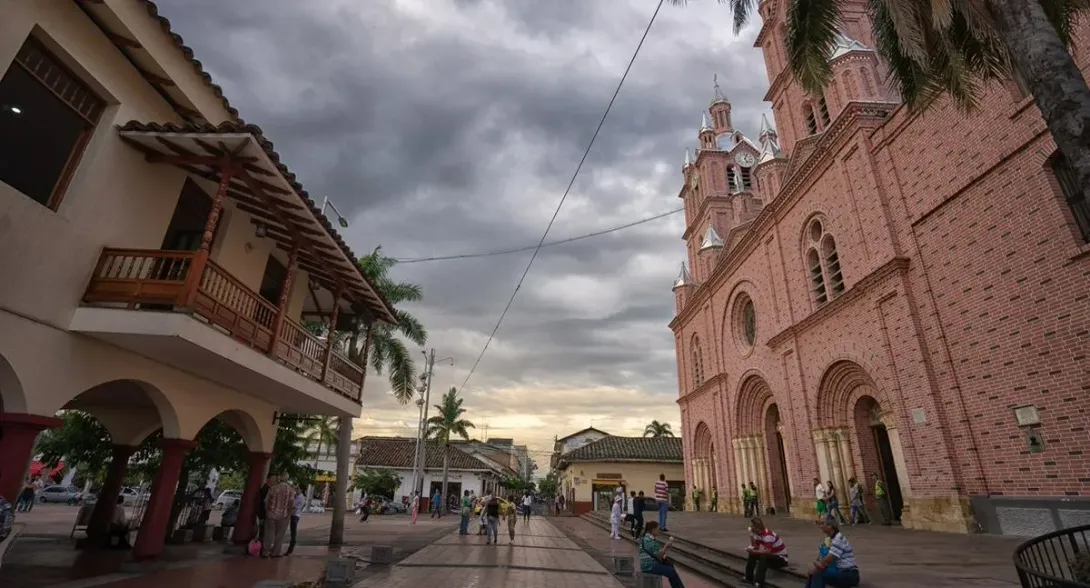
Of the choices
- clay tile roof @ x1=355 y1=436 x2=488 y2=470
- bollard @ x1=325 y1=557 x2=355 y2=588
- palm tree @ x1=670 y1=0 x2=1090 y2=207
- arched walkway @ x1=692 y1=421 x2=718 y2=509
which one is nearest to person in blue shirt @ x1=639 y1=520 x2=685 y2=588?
bollard @ x1=325 y1=557 x2=355 y2=588

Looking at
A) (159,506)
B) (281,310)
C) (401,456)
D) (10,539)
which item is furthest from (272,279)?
(401,456)

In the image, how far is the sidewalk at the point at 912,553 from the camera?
6.92 m

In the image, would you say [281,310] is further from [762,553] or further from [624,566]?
[762,553]

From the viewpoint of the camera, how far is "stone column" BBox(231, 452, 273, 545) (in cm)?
1170

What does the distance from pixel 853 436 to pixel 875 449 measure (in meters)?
0.65

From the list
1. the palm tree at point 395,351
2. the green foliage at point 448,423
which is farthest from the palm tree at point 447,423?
the palm tree at point 395,351

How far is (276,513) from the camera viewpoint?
10047 mm

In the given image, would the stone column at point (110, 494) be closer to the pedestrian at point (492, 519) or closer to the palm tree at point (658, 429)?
the pedestrian at point (492, 519)

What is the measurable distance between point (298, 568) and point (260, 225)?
6.39 m

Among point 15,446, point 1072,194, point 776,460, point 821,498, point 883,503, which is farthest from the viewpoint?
point 776,460

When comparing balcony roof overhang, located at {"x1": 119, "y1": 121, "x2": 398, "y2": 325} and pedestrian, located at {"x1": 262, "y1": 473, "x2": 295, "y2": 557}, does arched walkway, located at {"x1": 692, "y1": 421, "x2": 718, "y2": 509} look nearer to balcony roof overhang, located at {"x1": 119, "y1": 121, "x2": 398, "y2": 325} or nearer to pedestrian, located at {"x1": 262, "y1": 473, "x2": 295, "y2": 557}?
pedestrian, located at {"x1": 262, "y1": 473, "x2": 295, "y2": 557}

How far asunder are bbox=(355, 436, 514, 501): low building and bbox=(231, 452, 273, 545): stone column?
2908 cm

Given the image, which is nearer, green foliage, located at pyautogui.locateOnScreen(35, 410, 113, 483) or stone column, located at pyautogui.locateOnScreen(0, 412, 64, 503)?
stone column, located at pyautogui.locateOnScreen(0, 412, 64, 503)

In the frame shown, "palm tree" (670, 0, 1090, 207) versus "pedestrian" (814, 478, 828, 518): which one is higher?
"palm tree" (670, 0, 1090, 207)
